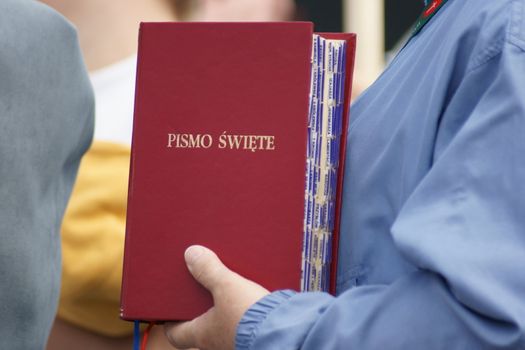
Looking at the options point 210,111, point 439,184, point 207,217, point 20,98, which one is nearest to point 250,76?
point 210,111

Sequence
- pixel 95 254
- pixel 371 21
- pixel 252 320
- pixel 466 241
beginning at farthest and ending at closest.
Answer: pixel 371 21, pixel 95 254, pixel 252 320, pixel 466 241

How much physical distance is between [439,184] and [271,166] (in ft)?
0.73

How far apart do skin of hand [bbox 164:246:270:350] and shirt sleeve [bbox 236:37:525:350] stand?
0.09m

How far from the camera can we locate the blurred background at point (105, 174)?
5.91ft

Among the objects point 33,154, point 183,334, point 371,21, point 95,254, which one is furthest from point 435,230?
point 371,21

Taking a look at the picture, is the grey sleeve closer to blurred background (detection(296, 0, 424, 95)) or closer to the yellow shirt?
the yellow shirt

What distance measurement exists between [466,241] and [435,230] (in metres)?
0.03

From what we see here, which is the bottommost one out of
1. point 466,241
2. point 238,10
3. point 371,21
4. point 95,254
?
point 95,254

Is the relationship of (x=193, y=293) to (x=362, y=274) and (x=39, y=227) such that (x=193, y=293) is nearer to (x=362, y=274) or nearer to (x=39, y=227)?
(x=362, y=274)

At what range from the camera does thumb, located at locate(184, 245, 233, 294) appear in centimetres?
106

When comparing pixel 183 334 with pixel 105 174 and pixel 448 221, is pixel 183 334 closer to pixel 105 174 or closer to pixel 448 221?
pixel 448 221

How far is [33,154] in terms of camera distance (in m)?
1.40

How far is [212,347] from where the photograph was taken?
106 cm

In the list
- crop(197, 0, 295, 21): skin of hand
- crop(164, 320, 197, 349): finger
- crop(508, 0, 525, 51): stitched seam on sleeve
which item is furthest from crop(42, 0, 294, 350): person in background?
crop(508, 0, 525, 51): stitched seam on sleeve
